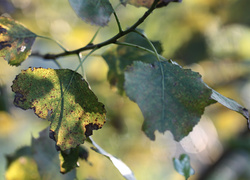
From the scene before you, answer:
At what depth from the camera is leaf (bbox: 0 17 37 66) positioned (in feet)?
1.53

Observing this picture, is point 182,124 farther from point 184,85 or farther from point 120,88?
point 120,88

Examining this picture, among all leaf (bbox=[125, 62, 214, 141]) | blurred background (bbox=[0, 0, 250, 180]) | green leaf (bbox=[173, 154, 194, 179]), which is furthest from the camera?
blurred background (bbox=[0, 0, 250, 180])

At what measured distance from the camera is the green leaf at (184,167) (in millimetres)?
581

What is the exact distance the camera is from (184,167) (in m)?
0.59

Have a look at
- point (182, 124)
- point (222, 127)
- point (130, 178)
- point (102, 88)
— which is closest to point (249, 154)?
point (222, 127)

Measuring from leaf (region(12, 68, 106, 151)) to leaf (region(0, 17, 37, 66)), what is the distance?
87mm

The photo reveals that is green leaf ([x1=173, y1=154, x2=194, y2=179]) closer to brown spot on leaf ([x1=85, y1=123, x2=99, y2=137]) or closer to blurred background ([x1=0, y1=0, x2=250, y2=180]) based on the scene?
brown spot on leaf ([x1=85, y1=123, x2=99, y2=137])

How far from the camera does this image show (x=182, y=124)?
1.14 feet

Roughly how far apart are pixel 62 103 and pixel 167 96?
0.15 m

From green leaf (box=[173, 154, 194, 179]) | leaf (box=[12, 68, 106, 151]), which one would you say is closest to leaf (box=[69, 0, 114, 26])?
leaf (box=[12, 68, 106, 151])

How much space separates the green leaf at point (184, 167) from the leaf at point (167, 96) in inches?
10.4

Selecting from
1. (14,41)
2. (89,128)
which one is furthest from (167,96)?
(14,41)

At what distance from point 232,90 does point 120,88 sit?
3.99 feet

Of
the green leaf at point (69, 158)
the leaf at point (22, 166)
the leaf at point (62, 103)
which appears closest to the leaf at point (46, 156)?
the leaf at point (22, 166)
